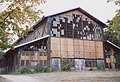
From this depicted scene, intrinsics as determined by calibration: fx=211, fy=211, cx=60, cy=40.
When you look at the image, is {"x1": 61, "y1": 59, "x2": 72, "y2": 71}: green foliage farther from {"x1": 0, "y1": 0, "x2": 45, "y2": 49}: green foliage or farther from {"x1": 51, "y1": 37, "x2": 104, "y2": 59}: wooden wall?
{"x1": 0, "y1": 0, "x2": 45, "y2": 49}: green foliage

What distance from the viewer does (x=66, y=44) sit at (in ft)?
116

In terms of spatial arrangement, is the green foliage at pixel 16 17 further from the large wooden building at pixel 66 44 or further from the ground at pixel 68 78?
the large wooden building at pixel 66 44

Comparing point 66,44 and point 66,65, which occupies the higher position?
point 66,44

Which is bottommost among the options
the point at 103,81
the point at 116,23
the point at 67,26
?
the point at 103,81

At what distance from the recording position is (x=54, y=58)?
34.0 metres

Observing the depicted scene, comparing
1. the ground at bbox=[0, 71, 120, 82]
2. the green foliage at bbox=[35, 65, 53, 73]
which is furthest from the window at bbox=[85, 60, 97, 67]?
the ground at bbox=[0, 71, 120, 82]

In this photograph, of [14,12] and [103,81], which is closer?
[14,12]

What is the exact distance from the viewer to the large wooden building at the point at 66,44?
33531 mm

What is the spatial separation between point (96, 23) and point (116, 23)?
20437 mm

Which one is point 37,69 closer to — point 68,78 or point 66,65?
point 66,65

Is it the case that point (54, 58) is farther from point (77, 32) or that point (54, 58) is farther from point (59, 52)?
point (77, 32)

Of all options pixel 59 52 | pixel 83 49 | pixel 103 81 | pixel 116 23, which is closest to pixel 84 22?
pixel 83 49

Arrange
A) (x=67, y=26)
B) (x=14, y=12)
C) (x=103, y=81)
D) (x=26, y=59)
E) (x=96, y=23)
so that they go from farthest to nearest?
(x=96, y=23)
(x=67, y=26)
(x=26, y=59)
(x=103, y=81)
(x=14, y=12)

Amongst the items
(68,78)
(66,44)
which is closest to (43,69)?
(66,44)
